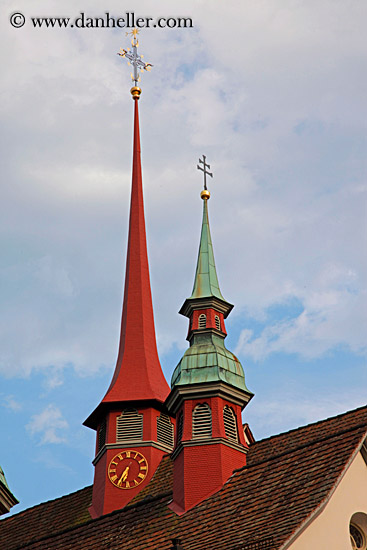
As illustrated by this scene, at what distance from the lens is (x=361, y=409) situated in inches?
1215

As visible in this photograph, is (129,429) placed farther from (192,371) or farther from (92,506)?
(192,371)

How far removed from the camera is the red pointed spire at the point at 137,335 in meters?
39.6

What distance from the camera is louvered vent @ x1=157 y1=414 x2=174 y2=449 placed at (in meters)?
38.9

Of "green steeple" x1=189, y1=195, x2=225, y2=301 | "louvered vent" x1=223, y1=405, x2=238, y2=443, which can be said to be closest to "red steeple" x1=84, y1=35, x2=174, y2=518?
"green steeple" x1=189, y1=195, x2=225, y2=301

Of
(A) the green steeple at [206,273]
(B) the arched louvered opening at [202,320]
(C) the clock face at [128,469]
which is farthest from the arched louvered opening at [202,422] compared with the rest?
(C) the clock face at [128,469]

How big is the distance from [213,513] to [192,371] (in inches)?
198

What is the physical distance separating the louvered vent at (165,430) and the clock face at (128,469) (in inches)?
35.4

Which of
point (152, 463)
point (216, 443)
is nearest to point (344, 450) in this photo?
point (216, 443)

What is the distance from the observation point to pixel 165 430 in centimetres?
3919

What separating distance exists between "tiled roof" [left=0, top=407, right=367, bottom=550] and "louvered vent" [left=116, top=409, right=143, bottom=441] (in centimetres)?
643

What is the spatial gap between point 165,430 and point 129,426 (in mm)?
1049

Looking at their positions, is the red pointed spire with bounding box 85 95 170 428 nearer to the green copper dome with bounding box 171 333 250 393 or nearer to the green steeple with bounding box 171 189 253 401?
the green steeple with bounding box 171 189 253 401

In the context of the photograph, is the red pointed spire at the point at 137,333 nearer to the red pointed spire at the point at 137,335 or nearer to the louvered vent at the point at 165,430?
the red pointed spire at the point at 137,335

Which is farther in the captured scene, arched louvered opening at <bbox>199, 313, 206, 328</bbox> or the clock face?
the clock face
